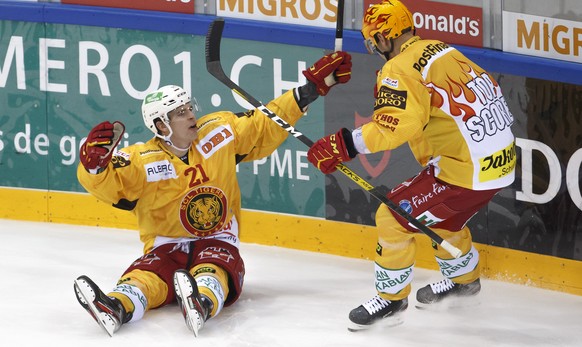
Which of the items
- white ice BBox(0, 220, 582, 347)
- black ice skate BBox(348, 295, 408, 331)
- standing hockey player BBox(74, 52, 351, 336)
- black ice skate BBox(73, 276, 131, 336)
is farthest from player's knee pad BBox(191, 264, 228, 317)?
black ice skate BBox(348, 295, 408, 331)

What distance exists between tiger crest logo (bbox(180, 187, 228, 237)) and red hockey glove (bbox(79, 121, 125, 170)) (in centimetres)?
49

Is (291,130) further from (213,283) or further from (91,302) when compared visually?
(91,302)

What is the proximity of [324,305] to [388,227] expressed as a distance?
687mm

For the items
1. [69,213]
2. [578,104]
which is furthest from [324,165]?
[69,213]

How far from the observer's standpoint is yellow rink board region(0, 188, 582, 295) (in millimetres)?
6258

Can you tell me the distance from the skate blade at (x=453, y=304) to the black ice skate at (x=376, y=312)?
0.36 metres

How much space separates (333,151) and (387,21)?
57cm

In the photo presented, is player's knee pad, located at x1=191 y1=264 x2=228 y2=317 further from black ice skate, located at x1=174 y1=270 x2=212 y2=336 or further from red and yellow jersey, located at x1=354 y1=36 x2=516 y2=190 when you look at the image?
red and yellow jersey, located at x1=354 y1=36 x2=516 y2=190

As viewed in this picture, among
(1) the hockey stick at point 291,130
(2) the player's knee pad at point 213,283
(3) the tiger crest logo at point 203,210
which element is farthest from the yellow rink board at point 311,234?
(2) the player's knee pad at point 213,283

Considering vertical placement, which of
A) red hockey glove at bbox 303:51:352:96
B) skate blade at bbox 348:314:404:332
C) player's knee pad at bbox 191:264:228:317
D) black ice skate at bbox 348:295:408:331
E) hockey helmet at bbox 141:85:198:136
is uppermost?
red hockey glove at bbox 303:51:352:96

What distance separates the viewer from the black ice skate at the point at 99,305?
548 cm

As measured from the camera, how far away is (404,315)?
5930 millimetres

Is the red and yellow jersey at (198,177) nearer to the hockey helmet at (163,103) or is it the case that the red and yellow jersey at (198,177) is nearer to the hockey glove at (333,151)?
the hockey helmet at (163,103)

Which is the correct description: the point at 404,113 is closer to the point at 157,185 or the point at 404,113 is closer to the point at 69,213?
the point at 157,185
